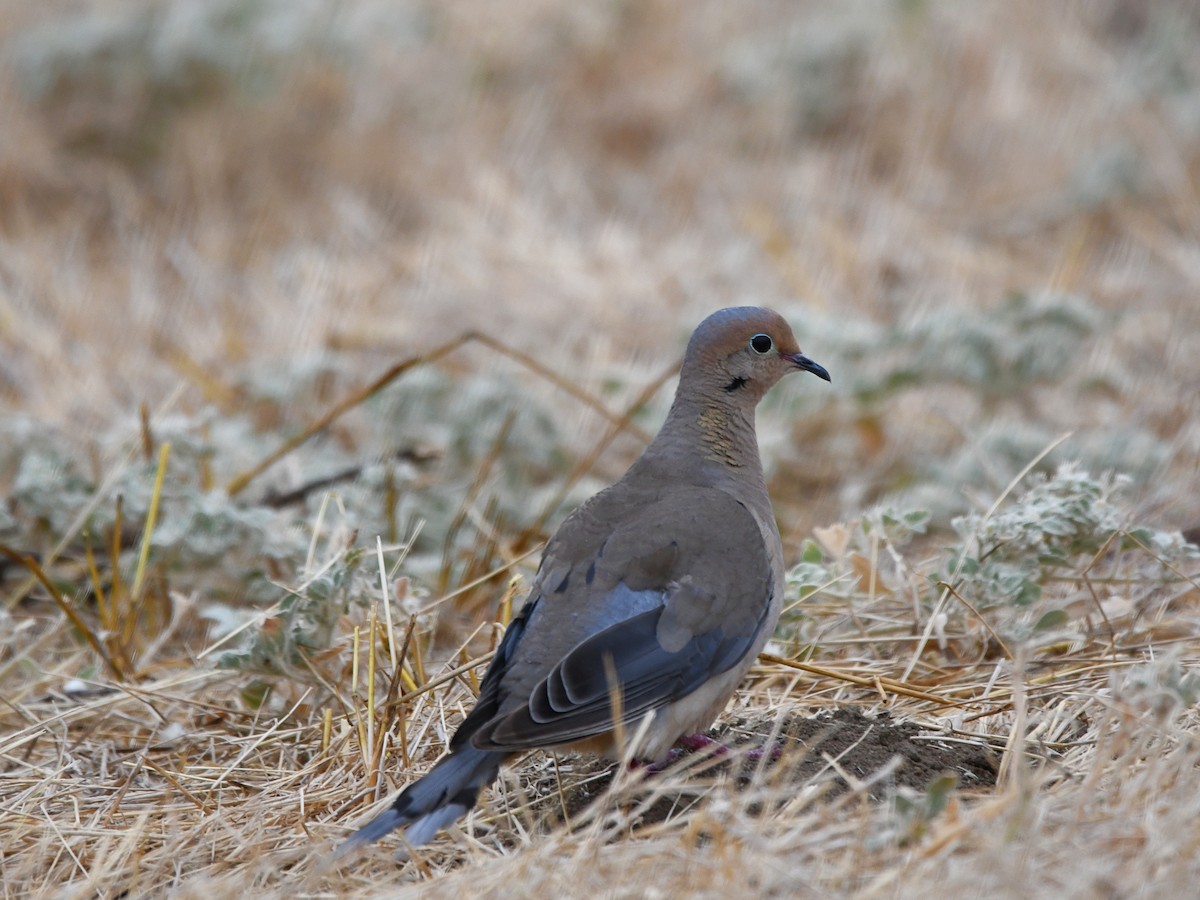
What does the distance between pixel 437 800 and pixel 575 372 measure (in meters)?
3.41

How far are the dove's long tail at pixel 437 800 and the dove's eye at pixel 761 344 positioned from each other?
4.09 ft

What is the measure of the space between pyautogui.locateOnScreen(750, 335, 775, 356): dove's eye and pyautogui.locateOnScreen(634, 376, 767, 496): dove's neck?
12cm

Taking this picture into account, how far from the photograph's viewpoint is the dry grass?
2.57 m

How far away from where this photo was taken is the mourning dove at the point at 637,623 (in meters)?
2.57

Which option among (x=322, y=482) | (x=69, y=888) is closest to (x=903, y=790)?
(x=69, y=888)

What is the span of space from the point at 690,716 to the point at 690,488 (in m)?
0.53

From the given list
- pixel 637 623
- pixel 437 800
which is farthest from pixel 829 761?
pixel 437 800

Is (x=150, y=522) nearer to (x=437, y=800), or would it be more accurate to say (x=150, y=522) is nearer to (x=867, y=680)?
(x=437, y=800)

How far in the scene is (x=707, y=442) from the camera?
3.29 metres

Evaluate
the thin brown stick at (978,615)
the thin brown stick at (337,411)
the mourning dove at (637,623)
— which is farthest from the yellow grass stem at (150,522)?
the thin brown stick at (978,615)

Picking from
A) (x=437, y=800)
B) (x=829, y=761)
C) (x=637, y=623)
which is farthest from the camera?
(x=637, y=623)

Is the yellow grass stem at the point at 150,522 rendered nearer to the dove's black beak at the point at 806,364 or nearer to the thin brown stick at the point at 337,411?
the thin brown stick at the point at 337,411

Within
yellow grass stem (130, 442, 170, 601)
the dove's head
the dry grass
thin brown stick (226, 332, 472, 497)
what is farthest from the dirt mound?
thin brown stick (226, 332, 472, 497)

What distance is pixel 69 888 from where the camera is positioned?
2492 mm
